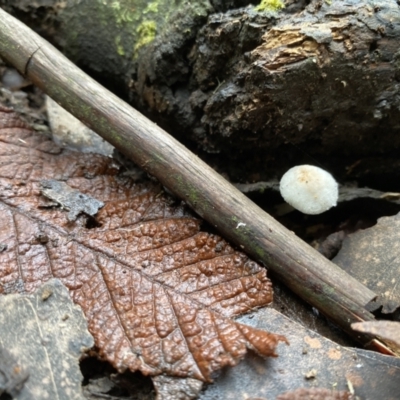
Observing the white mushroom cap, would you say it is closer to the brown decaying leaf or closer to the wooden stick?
the wooden stick

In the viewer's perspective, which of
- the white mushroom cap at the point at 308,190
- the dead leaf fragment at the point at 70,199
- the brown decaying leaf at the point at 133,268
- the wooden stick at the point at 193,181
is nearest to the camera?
the brown decaying leaf at the point at 133,268

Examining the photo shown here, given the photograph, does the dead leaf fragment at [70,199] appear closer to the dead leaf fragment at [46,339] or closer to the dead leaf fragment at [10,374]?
the dead leaf fragment at [46,339]

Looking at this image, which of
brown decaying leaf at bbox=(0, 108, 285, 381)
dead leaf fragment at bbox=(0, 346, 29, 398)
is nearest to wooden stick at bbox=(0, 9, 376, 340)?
brown decaying leaf at bbox=(0, 108, 285, 381)

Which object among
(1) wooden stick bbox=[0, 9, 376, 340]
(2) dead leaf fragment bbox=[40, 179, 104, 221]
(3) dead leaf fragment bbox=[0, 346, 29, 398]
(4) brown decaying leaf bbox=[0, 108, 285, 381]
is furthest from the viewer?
(2) dead leaf fragment bbox=[40, 179, 104, 221]

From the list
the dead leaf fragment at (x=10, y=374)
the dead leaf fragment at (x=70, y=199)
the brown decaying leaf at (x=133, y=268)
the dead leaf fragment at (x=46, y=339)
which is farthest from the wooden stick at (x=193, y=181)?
the dead leaf fragment at (x=10, y=374)

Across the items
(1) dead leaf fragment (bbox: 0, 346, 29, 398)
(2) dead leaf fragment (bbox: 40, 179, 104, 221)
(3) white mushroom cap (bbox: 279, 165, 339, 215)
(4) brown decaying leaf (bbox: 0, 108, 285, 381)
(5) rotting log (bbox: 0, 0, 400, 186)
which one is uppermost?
(5) rotting log (bbox: 0, 0, 400, 186)

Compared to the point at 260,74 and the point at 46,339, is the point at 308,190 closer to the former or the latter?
the point at 260,74

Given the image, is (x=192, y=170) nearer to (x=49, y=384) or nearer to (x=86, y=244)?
(x=86, y=244)
